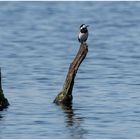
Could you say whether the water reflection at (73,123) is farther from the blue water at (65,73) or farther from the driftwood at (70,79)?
the driftwood at (70,79)

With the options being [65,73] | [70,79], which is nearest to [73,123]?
[70,79]

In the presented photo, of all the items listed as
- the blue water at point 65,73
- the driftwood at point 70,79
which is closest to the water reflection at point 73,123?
the blue water at point 65,73

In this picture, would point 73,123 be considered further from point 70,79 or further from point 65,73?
point 65,73

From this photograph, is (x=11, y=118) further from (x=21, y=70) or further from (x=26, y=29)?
(x=26, y=29)

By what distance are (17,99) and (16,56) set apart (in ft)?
43.5

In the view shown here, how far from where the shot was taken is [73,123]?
25234 mm

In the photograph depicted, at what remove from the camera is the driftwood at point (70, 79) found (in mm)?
26203

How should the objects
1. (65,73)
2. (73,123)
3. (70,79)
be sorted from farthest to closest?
(65,73) → (70,79) → (73,123)

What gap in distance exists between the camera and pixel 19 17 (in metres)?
65.8

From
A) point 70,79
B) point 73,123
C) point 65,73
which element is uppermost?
point 70,79

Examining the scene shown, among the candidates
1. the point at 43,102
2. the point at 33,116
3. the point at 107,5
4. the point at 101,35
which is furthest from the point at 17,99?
the point at 107,5

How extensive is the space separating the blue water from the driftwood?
32 cm

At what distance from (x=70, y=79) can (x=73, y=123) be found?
70.0 inches

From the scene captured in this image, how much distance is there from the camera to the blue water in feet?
81.1
